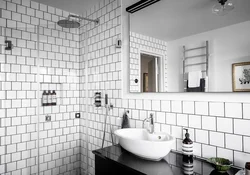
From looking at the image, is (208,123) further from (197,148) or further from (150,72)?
(150,72)

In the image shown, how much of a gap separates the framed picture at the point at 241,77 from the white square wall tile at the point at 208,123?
28cm

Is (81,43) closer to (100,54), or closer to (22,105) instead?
(100,54)

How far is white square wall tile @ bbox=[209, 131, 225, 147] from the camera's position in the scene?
4.15 feet

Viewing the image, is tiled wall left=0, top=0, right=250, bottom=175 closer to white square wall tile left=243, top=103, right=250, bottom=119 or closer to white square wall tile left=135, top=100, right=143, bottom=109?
white square wall tile left=135, top=100, right=143, bottom=109

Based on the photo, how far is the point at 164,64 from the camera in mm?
1668

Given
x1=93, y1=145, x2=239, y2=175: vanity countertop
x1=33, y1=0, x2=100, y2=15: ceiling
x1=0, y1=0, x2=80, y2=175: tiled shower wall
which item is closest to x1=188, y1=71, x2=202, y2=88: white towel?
x1=93, y1=145, x2=239, y2=175: vanity countertop

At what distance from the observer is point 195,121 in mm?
1420

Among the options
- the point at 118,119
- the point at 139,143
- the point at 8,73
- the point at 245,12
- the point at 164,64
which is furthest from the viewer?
the point at 118,119

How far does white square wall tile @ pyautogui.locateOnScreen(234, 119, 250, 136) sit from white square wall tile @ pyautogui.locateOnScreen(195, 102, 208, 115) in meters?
0.21

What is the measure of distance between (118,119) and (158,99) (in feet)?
2.17

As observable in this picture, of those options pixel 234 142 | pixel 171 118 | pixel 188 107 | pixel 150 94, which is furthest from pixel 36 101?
pixel 234 142

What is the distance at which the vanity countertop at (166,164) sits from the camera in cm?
115

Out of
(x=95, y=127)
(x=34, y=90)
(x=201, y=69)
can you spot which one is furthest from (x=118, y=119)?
(x=201, y=69)

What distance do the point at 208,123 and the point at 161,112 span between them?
1.47ft
